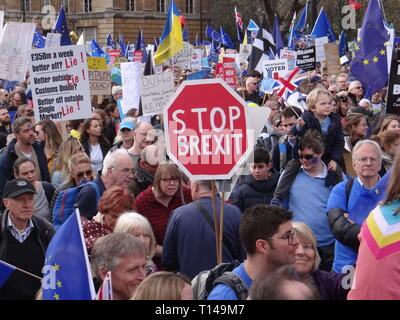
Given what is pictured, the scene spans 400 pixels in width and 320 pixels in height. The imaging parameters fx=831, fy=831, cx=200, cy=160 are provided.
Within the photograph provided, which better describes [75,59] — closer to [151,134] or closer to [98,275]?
[151,134]

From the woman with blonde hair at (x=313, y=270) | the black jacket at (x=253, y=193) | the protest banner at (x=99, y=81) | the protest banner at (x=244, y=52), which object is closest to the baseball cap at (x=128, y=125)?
the black jacket at (x=253, y=193)

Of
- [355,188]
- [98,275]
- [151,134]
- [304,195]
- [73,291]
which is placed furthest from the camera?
[151,134]

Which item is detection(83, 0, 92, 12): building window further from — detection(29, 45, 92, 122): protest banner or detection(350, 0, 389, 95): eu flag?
detection(29, 45, 92, 122): protest banner

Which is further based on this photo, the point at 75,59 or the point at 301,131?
the point at 75,59

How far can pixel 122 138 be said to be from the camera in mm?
9828

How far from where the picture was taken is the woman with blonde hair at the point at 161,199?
258 inches

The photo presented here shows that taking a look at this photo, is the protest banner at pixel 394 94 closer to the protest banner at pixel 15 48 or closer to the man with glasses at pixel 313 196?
the man with glasses at pixel 313 196

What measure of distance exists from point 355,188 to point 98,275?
2.25m

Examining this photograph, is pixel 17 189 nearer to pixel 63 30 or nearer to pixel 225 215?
pixel 225 215

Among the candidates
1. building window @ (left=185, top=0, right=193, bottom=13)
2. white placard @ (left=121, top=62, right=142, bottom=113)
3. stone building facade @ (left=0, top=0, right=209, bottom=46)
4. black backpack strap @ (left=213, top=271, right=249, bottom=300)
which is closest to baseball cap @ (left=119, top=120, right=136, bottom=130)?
white placard @ (left=121, top=62, right=142, bottom=113)
